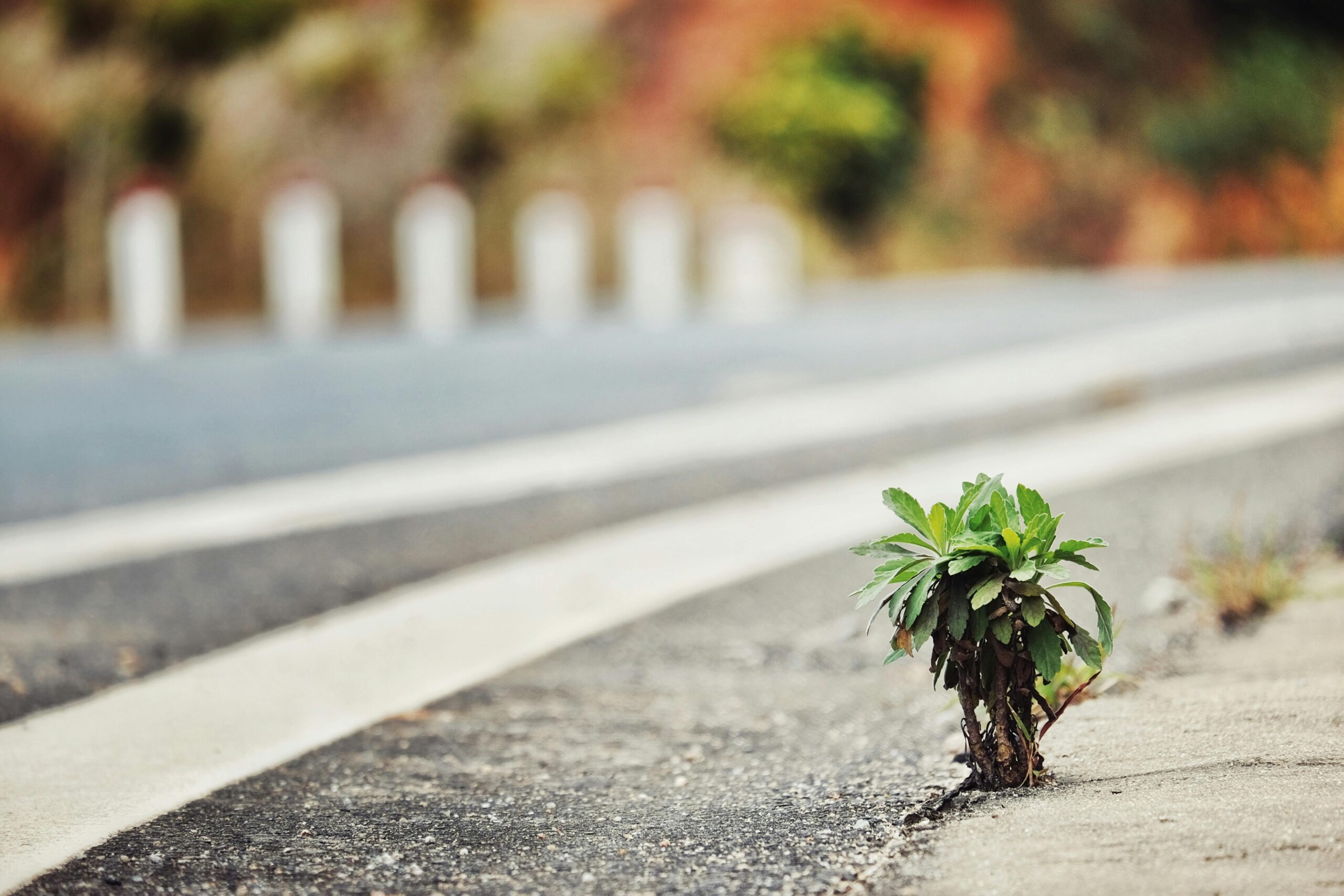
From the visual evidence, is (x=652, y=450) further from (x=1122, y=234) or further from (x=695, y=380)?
(x=1122, y=234)

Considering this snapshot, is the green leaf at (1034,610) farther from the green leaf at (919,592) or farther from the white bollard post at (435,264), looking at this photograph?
the white bollard post at (435,264)

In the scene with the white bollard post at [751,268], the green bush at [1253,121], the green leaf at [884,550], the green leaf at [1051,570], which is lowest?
the green leaf at [1051,570]

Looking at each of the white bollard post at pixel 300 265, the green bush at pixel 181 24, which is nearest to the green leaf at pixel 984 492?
the white bollard post at pixel 300 265

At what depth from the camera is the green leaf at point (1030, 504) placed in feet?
9.11

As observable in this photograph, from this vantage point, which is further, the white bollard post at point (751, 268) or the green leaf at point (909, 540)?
the white bollard post at point (751, 268)

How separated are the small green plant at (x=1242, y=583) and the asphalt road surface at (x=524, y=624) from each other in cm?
21

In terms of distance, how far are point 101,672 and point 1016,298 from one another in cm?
968

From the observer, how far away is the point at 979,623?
2793 mm

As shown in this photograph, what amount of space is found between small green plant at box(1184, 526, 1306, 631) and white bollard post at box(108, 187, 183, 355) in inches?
417

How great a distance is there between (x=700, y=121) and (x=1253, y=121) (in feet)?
25.4

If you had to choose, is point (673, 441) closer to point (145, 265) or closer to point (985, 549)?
point (985, 549)

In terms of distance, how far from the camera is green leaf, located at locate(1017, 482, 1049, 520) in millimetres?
2775

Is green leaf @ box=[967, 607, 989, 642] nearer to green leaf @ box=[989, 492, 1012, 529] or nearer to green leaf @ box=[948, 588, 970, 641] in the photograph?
green leaf @ box=[948, 588, 970, 641]

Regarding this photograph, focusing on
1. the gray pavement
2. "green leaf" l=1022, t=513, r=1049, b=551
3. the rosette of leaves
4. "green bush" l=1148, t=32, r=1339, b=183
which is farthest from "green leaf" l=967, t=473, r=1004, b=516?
"green bush" l=1148, t=32, r=1339, b=183
